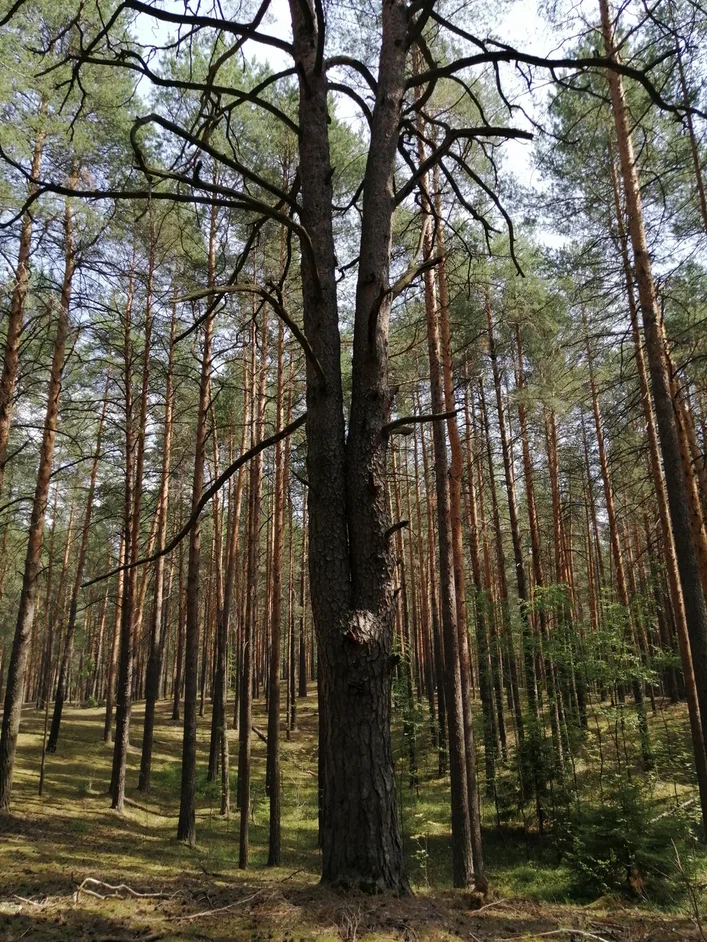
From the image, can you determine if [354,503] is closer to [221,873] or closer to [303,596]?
[221,873]

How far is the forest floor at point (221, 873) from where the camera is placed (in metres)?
2.08

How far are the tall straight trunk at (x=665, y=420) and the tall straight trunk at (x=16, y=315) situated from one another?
9160 millimetres

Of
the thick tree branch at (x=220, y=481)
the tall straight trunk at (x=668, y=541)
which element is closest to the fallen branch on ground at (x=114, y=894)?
the thick tree branch at (x=220, y=481)

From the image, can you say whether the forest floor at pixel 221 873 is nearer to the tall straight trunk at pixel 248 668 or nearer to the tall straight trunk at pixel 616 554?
the tall straight trunk at pixel 248 668

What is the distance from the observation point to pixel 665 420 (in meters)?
8.41

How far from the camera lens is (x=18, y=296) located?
10156 millimetres

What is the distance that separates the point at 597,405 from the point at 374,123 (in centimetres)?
1702

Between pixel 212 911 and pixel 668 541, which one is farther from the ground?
pixel 668 541

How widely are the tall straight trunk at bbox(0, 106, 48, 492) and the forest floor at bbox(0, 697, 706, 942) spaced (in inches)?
256

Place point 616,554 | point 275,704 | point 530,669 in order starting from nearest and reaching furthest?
point 275,704 < point 530,669 < point 616,554

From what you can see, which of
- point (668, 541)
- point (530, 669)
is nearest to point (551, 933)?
point (668, 541)

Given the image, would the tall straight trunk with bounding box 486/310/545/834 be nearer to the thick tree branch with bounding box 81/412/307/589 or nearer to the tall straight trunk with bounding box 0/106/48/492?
the tall straight trunk with bounding box 0/106/48/492

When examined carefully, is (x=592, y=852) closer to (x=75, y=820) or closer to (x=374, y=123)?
(x=75, y=820)

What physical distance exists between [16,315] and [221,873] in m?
9.09
